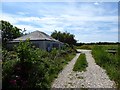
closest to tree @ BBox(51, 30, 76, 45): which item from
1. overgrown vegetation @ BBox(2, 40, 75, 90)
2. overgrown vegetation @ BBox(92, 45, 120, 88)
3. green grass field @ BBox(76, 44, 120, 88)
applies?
green grass field @ BBox(76, 44, 120, 88)

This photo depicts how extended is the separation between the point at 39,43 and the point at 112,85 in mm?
24957

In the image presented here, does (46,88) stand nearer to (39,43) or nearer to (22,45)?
(22,45)

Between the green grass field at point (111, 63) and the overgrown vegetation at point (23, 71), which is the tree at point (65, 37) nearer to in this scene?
the green grass field at point (111, 63)

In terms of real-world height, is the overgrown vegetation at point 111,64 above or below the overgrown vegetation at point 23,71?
below

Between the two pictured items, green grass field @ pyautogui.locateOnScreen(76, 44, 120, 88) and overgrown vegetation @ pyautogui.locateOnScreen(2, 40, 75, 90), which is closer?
overgrown vegetation @ pyautogui.locateOnScreen(2, 40, 75, 90)

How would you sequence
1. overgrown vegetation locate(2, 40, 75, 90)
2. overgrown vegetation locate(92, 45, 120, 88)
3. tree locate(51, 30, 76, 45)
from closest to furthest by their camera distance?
1. overgrown vegetation locate(2, 40, 75, 90)
2. overgrown vegetation locate(92, 45, 120, 88)
3. tree locate(51, 30, 76, 45)

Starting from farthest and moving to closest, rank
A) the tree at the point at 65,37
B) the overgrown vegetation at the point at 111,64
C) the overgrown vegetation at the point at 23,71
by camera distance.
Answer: the tree at the point at 65,37 → the overgrown vegetation at the point at 111,64 → the overgrown vegetation at the point at 23,71

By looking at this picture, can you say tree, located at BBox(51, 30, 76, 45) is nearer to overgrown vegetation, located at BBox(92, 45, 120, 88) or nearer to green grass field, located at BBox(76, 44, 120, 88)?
green grass field, located at BBox(76, 44, 120, 88)

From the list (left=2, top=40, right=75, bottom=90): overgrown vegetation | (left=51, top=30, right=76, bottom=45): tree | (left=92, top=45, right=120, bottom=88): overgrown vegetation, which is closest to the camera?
(left=2, top=40, right=75, bottom=90): overgrown vegetation

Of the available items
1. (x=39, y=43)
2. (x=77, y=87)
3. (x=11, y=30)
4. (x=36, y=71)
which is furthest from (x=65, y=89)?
(x=11, y=30)

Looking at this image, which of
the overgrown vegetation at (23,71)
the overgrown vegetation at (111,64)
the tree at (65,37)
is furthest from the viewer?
the tree at (65,37)

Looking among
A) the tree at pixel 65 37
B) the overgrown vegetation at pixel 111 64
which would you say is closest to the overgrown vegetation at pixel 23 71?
the overgrown vegetation at pixel 111 64

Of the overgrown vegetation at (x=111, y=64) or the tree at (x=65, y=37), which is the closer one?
the overgrown vegetation at (x=111, y=64)

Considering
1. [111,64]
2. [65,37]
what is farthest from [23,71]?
[65,37]
